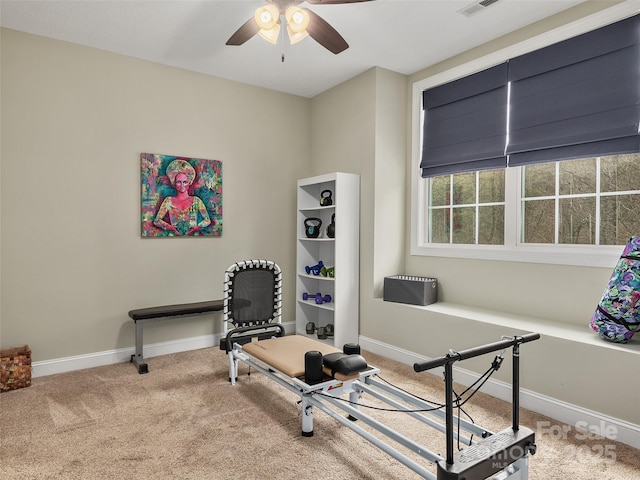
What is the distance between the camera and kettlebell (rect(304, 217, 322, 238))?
437 cm

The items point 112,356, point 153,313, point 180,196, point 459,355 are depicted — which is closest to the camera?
point 459,355

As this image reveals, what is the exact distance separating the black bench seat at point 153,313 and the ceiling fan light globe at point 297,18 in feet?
8.09

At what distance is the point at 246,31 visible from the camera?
2744 mm

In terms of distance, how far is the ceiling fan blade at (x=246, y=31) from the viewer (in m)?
2.67

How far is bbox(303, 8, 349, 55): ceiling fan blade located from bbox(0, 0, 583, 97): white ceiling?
1.06 ft

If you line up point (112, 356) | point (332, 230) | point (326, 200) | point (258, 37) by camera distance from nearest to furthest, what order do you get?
point (258, 37), point (112, 356), point (332, 230), point (326, 200)

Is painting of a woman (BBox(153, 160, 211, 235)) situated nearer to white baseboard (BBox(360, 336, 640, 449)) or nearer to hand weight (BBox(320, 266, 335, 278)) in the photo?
hand weight (BBox(320, 266, 335, 278))

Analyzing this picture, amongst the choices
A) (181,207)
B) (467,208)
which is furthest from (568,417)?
(181,207)

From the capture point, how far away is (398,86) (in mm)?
4137

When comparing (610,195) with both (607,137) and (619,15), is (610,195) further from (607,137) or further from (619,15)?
(619,15)

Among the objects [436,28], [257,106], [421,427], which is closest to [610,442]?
[421,427]

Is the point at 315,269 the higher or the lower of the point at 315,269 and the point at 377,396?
the higher

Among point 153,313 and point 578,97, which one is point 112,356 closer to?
point 153,313

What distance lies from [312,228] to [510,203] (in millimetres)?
1937
